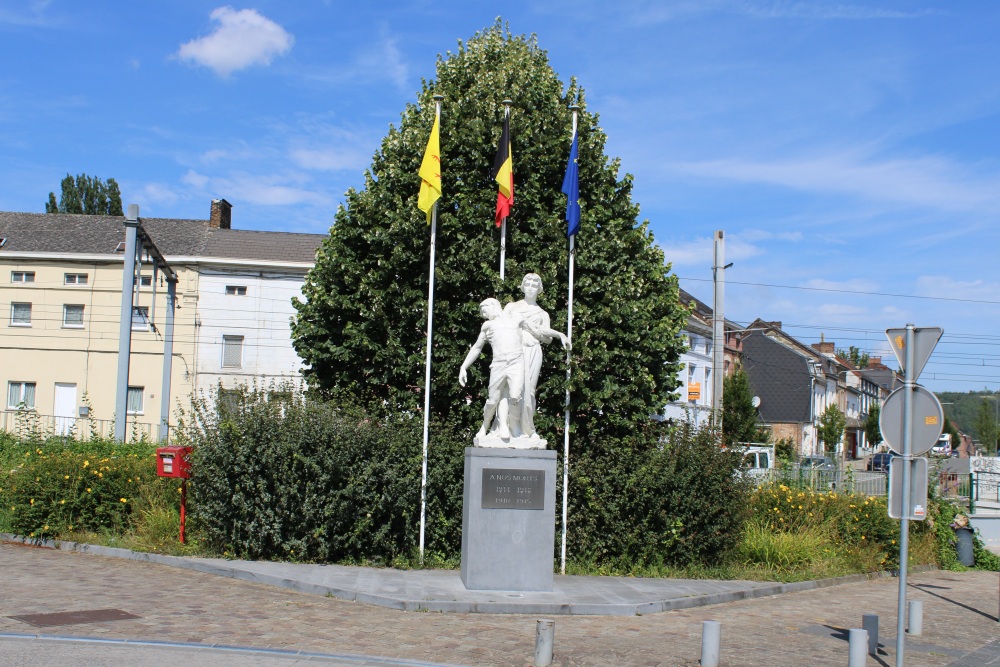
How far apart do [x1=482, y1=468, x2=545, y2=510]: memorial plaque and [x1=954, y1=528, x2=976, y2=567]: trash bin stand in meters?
11.5

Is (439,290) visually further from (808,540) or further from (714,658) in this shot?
(714,658)

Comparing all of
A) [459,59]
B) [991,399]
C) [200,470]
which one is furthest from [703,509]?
[991,399]

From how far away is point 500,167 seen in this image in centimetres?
1488

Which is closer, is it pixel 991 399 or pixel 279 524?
pixel 279 524

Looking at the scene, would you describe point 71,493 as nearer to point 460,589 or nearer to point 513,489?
point 460,589

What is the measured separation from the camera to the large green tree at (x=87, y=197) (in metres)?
56.7

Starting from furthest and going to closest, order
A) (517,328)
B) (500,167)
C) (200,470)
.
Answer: (500,167) < (200,470) < (517,328)

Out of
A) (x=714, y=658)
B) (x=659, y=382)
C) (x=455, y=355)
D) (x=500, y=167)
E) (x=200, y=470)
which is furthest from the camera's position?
(x=659, y=382)

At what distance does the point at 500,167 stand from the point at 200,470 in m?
6.65

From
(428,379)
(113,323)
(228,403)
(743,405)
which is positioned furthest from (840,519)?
(113,323)

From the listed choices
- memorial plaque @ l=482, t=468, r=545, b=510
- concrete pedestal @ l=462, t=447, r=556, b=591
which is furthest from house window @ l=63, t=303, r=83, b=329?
memorial plaque @ l=482, t=468, r=545, b=510

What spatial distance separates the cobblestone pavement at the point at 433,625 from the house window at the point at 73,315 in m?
30.5

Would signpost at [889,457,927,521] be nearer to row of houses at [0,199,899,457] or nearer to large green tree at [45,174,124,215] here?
row of houses at [0,199,899,457]

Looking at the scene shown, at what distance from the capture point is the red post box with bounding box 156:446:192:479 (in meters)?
13.8
